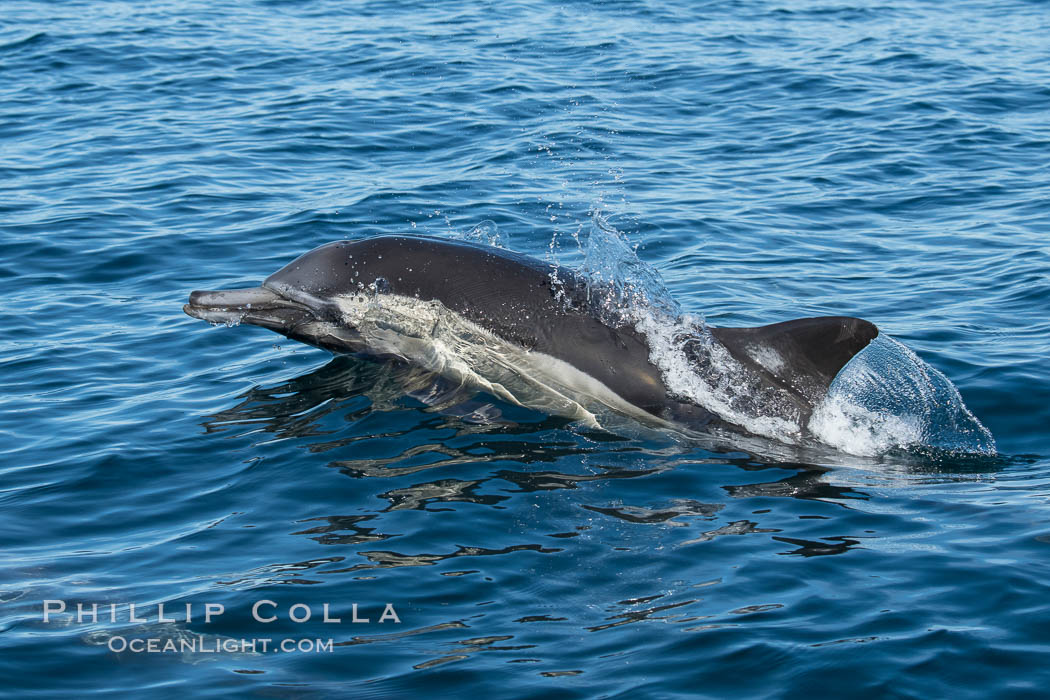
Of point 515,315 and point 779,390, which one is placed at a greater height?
point 515,315

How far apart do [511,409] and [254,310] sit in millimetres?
2110

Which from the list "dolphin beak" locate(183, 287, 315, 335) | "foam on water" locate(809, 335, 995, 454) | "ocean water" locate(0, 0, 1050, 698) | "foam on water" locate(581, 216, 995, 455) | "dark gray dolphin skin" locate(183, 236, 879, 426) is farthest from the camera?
"dolphin beak" locate(183, 287, 315, 335)

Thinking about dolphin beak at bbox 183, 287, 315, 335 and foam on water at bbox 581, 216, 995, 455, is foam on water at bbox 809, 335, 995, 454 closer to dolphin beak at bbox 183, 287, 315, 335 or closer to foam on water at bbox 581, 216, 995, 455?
foam on water at bbox 581, 216, 995, 455

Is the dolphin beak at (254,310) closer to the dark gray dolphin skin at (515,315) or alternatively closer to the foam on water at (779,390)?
the dark gray dolphin skin at (515,315)

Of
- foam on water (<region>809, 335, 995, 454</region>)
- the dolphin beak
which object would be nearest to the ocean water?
foam on water (<region>809, 335, 995, 454</region>)

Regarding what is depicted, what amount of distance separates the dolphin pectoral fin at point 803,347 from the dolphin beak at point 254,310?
10.5 ft

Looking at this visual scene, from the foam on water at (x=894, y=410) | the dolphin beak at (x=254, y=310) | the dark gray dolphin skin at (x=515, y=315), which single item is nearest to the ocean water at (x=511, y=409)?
the foam on water at (x=894, y=410)

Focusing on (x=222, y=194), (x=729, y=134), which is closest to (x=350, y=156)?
(x=222, y=194)

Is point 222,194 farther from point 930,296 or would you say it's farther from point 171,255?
point 930,296

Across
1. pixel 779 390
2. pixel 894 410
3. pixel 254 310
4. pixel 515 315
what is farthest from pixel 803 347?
pixel 254 310

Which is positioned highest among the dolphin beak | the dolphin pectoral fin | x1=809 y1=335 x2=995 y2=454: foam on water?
the dolphin beak

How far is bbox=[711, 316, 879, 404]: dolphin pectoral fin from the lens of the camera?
27.7ft

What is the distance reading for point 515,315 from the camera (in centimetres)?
912

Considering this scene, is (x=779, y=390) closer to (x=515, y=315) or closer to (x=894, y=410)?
(x=894, y=410)
